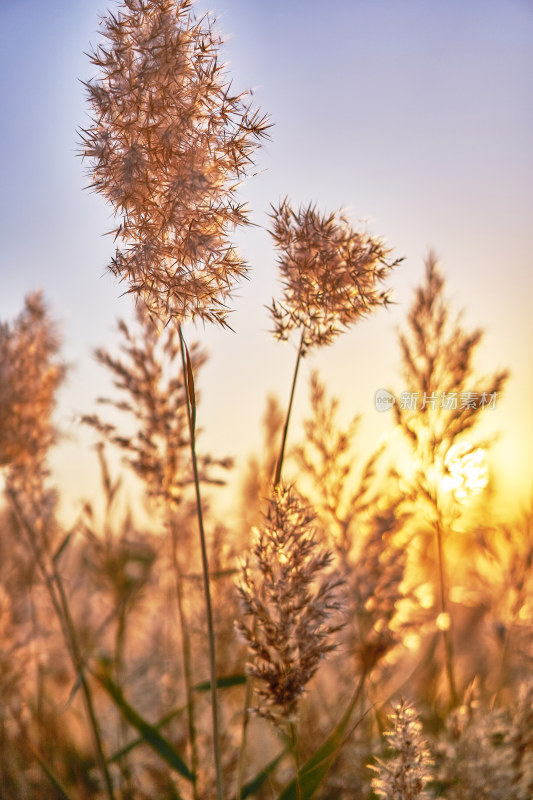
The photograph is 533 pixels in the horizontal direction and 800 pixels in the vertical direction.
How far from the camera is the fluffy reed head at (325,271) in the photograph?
1.52 metres

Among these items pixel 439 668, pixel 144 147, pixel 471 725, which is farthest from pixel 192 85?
pixel 439 668

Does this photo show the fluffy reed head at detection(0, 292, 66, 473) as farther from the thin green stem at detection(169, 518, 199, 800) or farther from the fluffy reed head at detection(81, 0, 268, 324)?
the fluffy reed head at detection(81, 0, 268, 324)

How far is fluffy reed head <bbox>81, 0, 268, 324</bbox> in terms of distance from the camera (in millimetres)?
1382

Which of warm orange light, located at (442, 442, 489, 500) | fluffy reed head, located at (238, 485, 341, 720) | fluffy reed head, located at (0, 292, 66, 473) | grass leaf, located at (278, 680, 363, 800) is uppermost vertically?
fluffy reed head, located at (0, 292, 66, 473)

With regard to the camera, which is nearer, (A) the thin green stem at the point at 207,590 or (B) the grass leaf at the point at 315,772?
(A) the thin green stem at the point at 207,590

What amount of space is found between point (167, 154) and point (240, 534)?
251 centimetres

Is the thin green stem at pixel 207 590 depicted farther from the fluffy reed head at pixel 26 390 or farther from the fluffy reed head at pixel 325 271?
the fluffy reed head at pixel 26 390

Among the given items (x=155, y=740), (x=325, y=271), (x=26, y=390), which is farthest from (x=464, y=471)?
(x=26, y=390)

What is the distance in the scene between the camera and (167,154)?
1.38m

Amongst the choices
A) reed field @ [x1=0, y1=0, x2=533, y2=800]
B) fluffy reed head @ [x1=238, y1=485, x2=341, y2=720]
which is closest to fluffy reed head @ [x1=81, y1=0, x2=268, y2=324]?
reed field @ [x1=0, y1=0, x2=533, y2=800]

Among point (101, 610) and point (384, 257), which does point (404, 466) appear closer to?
point (384, 257)

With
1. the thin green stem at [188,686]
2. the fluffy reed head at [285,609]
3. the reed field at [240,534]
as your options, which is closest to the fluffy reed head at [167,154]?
the reed field at [240,534]

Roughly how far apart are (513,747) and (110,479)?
5.94ft

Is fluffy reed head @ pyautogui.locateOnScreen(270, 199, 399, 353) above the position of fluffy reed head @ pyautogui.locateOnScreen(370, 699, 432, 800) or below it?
above
